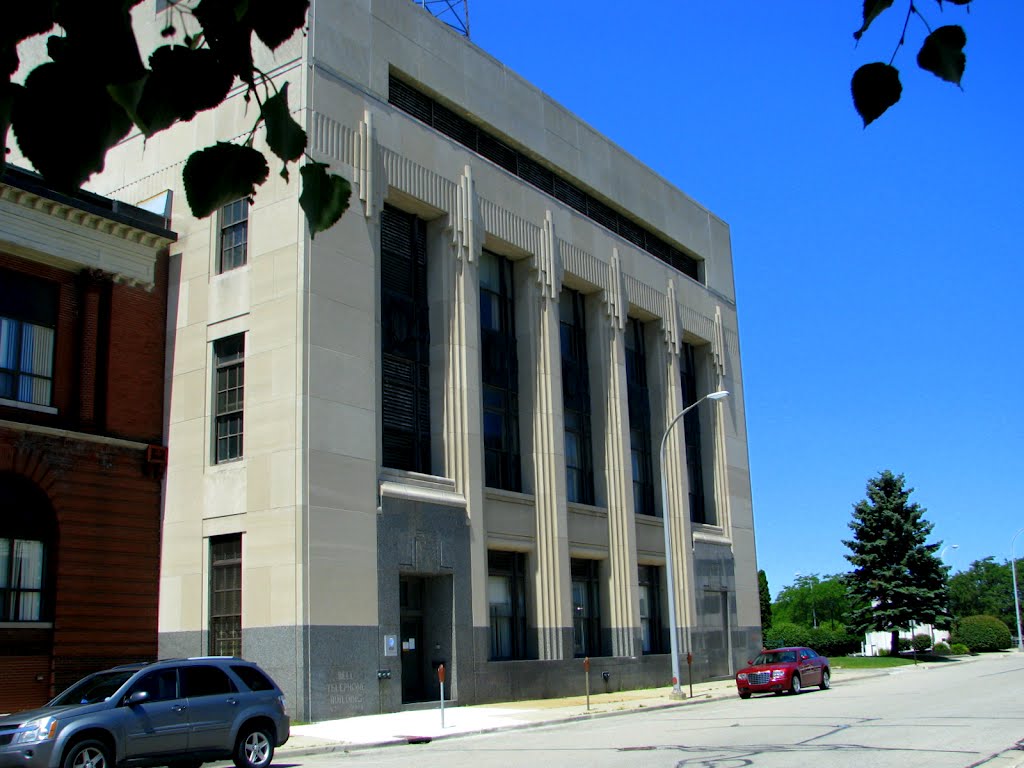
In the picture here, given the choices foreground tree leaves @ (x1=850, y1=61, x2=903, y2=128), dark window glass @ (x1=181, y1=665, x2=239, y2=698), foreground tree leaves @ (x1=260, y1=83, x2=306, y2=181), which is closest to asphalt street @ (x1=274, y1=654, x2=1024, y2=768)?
dark window glass @ (x1=181, y1=665, x2=239, y2=698)

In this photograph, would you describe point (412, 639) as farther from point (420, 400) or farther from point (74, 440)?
point (74, 440)

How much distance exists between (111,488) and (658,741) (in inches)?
611

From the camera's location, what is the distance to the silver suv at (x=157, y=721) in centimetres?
1526

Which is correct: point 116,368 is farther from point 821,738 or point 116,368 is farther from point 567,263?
point 821,738

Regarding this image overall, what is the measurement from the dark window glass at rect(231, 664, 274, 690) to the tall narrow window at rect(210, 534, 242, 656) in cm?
982

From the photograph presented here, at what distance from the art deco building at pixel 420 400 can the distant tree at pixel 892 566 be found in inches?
950

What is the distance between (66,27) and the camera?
128 inches

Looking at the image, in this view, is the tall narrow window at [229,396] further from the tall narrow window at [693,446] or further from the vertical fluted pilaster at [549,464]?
the tall narrow window at [693,446]

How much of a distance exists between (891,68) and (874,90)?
0.29 ft

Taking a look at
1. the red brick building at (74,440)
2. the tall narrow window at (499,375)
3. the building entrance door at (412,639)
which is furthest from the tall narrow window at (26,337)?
the tall narrow window at (499,375)

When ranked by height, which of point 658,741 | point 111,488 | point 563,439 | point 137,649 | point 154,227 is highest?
point 154,227

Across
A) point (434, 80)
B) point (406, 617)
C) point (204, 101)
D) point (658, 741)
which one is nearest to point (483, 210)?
point (434, 80)

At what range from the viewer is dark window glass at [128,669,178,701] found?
16.5m

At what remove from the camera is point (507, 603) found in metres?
34.2
